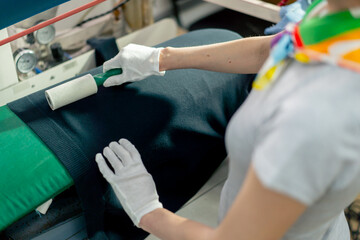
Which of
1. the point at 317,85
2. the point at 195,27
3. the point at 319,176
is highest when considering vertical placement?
the point at 317,85

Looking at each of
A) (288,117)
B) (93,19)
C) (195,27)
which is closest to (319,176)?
(288,117)

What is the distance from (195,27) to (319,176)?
90.5 inches

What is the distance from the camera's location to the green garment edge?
25.3 inches

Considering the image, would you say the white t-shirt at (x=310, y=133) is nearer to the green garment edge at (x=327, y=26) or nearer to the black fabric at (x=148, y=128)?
the green garment edge at (x=327, y=26)

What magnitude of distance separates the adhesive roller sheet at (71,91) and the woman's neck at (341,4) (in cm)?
70

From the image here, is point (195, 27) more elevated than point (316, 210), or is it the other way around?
point (316, 210)

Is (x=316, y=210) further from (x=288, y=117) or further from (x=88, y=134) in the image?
(x=88, y=134)

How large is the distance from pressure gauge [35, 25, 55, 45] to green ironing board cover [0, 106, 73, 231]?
62 cm

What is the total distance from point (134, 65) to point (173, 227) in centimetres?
50

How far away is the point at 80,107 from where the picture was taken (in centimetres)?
115

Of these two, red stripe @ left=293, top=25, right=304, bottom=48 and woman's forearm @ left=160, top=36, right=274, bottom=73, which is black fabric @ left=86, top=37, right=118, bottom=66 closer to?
woman's forearm @ left=160, top=36, right=274, bottom=73

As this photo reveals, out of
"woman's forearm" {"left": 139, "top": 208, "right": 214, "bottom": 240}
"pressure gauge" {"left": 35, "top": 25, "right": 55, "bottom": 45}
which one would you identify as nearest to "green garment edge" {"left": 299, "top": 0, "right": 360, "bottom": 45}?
"woman's forearm" {"left": 139, "top": 208, "right": 214, "bottom": 240}

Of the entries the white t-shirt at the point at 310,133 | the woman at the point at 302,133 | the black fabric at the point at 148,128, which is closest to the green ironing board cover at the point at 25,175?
the black fabric at the point at 148,128

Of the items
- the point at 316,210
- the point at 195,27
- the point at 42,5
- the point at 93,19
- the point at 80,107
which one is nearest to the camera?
the point at 316,210
